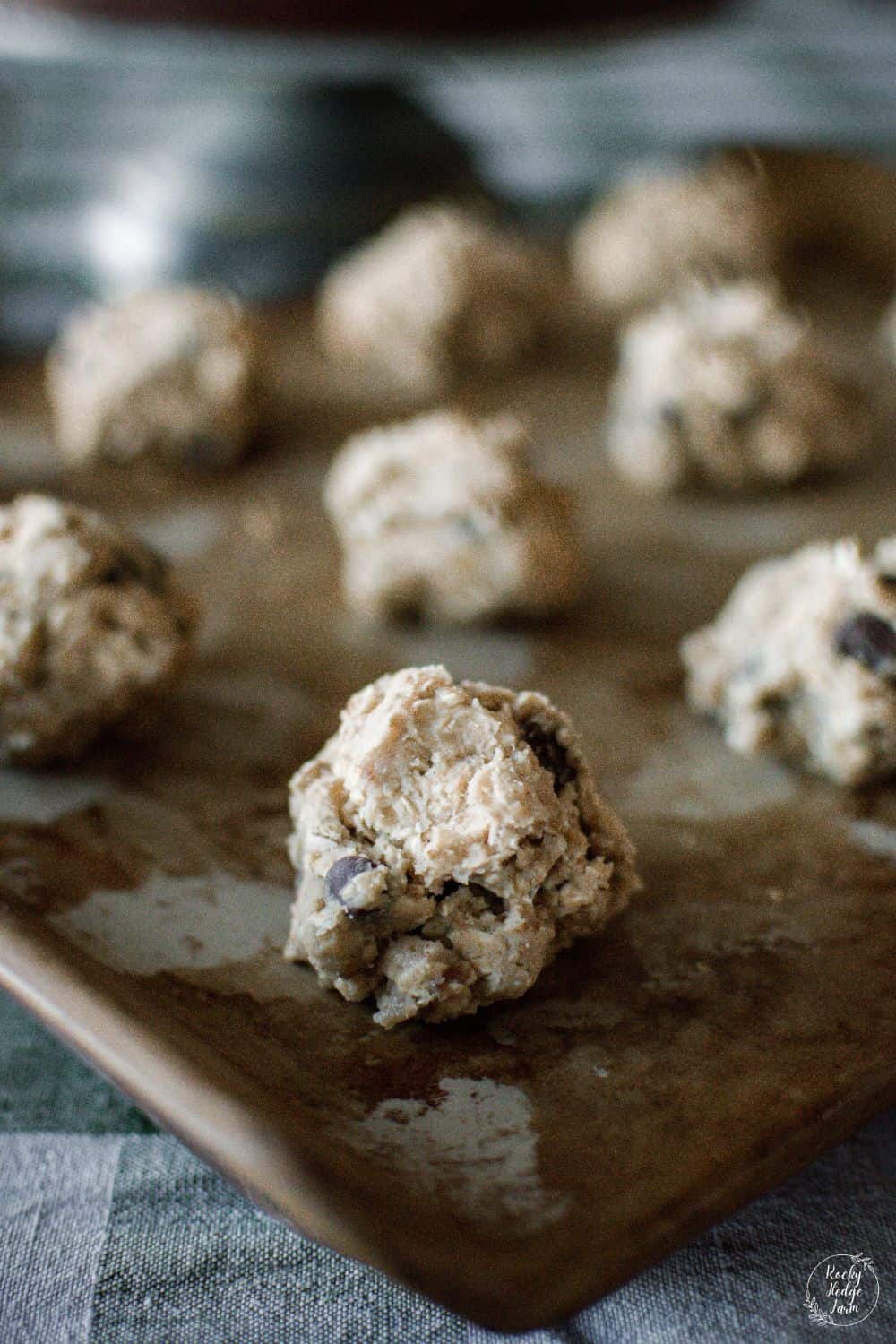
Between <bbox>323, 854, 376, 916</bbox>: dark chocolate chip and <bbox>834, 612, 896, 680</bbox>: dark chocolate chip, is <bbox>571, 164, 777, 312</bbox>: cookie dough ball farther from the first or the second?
<bbox>323, 854, 376, 916</bbox>: dark chocolate chip

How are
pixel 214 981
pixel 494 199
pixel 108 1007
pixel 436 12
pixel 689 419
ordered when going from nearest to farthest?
1. pixel 108 1007
2. pixel 214 981
3. pixel 689 419
4. pixel 436 12
5. pixel 494 199

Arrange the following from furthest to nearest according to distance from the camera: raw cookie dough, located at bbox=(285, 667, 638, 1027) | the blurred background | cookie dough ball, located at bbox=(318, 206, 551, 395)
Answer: cookie dough ball, located at bbox=(318, 206, 551, 395) < the blurred background < raw cookie dough, located at bbox=(285, 667, 638, 1027)

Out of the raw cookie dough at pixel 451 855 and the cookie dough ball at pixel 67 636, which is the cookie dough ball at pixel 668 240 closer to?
the cookie dough ball at pixel 67 636

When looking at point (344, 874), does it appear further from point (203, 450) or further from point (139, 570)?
point (203, 450)

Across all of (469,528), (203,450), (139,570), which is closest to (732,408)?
(469,528)

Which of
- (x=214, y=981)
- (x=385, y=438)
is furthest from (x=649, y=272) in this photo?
(x=214, y=981)

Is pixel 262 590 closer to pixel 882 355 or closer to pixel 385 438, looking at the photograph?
pixel 385 438

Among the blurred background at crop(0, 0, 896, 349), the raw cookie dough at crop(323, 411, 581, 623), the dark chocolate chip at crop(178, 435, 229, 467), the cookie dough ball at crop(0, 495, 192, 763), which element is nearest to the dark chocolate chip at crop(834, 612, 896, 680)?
the raw cookie dough at crop(323, 411, 581, 623)
